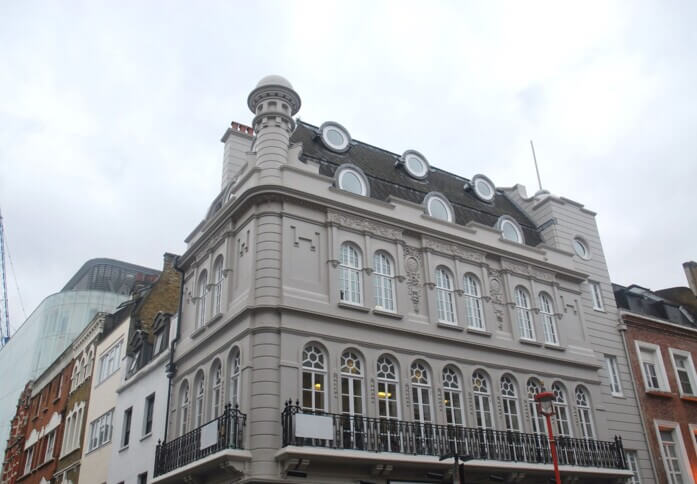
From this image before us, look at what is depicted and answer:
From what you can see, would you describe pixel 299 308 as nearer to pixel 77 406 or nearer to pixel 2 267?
pixel 77 406

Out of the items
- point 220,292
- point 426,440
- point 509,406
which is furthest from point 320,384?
point 509,406

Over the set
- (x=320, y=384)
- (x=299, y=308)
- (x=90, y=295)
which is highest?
(x=90, y=295)

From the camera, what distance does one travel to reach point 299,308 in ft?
60.9

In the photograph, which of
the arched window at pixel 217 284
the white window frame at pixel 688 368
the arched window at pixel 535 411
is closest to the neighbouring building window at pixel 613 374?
the white window frame at pixel 688 368

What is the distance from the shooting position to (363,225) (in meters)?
21.6

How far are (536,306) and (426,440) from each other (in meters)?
8.60

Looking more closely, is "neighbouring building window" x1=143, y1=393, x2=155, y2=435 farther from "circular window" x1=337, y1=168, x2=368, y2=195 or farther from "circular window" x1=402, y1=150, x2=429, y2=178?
"circular window" x1=402, y1=150, x2=429, y2=178

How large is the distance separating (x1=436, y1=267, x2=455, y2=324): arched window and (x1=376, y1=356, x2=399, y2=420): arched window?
119 inches

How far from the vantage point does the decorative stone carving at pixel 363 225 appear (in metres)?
21.0

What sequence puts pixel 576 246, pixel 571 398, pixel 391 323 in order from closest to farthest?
pixel 391 323 → pixel 571 398 → pixel 576 246

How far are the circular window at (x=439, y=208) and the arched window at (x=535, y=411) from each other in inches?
268

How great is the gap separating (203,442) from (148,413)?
744 cm

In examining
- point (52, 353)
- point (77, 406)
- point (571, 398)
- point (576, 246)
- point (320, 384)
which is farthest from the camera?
point (52, 353)

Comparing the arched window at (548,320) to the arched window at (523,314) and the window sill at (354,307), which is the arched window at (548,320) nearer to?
the arched window at (523,314)
